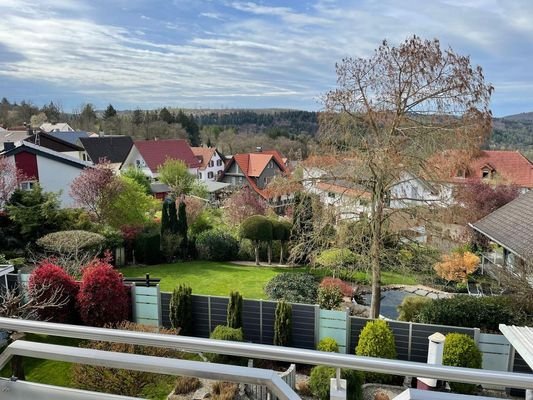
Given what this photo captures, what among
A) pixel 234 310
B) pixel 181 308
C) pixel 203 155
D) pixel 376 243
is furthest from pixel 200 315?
pixel 203 155

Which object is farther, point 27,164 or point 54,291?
point 27,164

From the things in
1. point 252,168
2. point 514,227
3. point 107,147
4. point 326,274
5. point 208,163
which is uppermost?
point 107,147

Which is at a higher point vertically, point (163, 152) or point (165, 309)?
point (163, 152)

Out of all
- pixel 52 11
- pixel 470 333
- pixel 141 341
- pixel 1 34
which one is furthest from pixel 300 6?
pixel 141 341

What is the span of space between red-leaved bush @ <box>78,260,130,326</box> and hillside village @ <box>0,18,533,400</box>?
0.03m

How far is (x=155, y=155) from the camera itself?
41250 millimetres

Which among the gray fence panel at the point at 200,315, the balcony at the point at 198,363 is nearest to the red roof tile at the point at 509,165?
the gray fence panel at the point at 200,315

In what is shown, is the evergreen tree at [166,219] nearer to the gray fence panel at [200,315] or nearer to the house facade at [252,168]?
the gray fence panel at [200,315]

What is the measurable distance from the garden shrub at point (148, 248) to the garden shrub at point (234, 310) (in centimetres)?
929

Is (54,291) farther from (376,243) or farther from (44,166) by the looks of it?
(44,166)

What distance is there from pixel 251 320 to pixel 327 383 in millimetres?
3056

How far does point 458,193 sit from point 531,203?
3.62 metres

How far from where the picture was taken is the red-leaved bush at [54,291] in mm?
10242

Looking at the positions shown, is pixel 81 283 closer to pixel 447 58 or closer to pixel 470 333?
pixel 470 333
